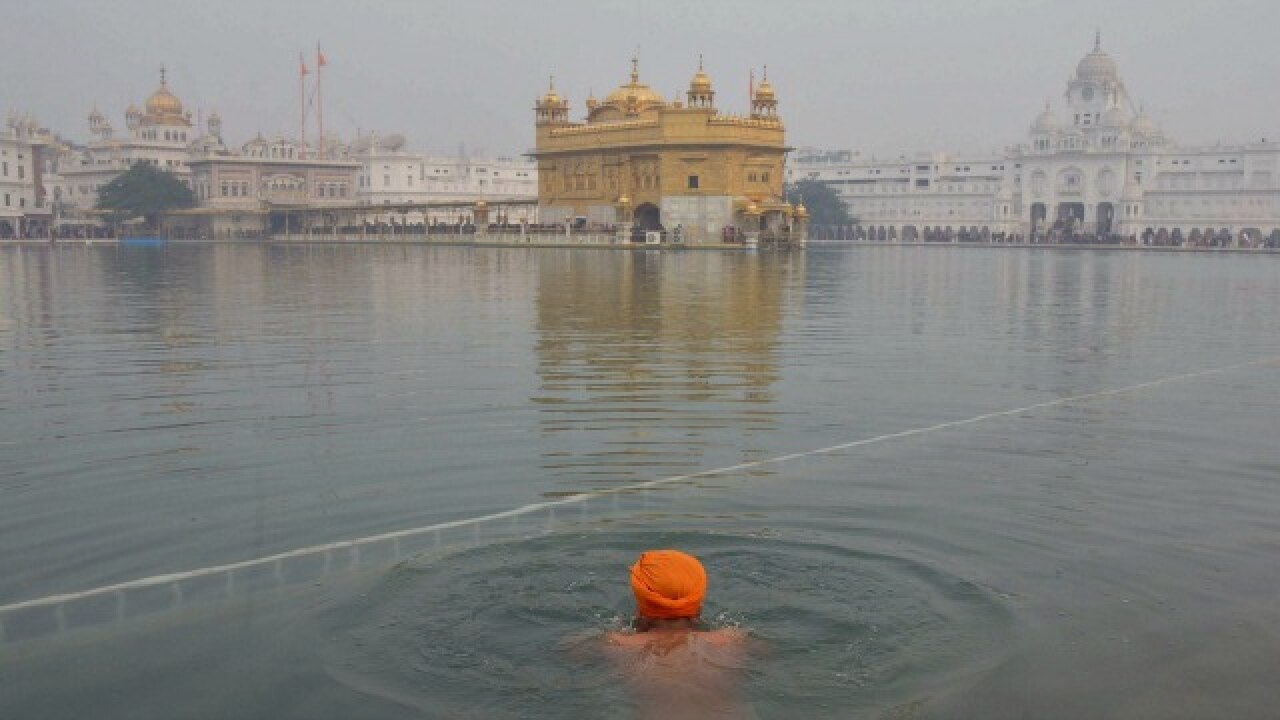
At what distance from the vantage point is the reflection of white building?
302ft

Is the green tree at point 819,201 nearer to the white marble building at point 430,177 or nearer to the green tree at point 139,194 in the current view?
the white marble building at point 430,177

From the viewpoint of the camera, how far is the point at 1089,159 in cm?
9862

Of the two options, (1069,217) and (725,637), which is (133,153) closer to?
(1069,217)

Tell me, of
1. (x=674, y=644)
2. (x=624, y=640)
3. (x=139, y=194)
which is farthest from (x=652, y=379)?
(x=139, y=194)

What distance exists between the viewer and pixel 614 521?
6.75m

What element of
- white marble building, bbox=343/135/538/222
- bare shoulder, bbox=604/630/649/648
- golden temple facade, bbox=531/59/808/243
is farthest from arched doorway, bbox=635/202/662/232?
bare shoulder, bbox=604/630/649/648

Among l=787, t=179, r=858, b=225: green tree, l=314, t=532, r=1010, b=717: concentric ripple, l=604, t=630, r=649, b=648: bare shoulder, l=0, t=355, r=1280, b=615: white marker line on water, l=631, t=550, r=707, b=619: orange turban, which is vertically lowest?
l=314, t=532, r=1010, b=717: concentric ripple

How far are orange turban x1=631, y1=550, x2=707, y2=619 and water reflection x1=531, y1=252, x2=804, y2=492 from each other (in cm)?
273

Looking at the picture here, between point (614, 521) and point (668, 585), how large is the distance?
2.01 m

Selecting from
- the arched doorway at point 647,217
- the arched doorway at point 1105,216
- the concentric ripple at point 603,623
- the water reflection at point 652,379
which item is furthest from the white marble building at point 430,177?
the concentric ripple at point 603,623

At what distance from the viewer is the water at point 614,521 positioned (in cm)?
473

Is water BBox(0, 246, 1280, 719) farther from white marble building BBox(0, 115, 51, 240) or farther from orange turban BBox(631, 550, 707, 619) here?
white marble building BBox(0, 115, 51, 240)

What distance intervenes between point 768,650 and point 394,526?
2.61m

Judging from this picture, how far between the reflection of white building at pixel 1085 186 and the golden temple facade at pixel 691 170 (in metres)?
39.9
